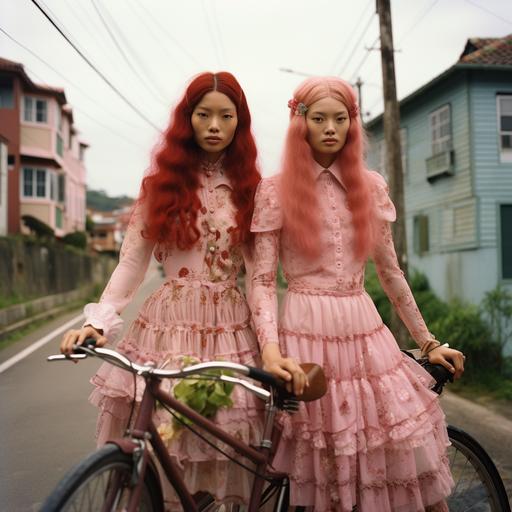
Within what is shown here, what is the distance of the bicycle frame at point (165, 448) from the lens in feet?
6.45

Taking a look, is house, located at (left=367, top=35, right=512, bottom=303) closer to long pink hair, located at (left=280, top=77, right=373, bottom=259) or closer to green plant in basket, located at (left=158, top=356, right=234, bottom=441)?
long pink hair, located at (left=280, top=77, right=373, bottom=259)

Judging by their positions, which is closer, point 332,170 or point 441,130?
point 332,170

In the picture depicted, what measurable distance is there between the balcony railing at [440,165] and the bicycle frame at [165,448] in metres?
14.7

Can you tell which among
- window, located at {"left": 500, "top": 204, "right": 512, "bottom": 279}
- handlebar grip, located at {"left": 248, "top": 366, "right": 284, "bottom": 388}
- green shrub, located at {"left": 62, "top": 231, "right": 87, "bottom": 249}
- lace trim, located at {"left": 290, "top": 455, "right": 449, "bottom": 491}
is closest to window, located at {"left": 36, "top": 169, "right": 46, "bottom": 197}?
green shrub, located at {"left": 62, "top": 231, "right": 87, "bottom": 249}

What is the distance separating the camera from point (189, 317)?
2666mm

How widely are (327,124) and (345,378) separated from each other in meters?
0.97

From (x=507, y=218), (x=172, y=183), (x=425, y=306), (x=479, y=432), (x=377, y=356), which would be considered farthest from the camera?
(x=425, y=306)

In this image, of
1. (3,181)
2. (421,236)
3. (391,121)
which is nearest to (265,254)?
(391,121)

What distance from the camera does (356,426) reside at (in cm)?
243

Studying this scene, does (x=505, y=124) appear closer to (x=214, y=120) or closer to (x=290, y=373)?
(x=214, y=120)

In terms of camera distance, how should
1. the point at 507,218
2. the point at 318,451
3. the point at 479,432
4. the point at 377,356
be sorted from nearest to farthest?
1. the point at 318,451
2. the point at 377,356
3. the point at 479,432
4. the point at 507,218

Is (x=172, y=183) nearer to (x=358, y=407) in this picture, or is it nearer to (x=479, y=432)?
(x=358, y=407)

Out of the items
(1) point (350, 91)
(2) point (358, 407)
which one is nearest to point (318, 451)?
(2) point (358, 407)

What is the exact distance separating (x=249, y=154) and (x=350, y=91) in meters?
0.51
